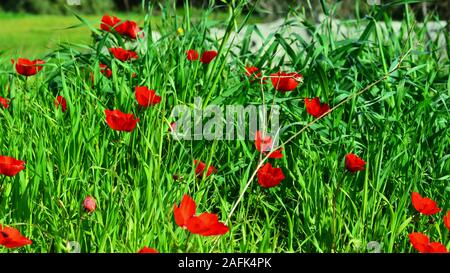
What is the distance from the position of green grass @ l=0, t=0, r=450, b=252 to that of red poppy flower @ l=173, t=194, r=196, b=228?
0.20 m

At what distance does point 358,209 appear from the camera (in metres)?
2.19

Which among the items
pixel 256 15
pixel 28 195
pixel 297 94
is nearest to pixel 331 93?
pixel 297 94

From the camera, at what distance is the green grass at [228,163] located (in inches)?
75.4

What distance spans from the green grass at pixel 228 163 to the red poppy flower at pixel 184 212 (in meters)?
0.20

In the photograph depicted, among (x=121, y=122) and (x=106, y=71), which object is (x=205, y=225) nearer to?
(x=121, y=122)

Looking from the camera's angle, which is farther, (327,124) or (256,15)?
(256,15)

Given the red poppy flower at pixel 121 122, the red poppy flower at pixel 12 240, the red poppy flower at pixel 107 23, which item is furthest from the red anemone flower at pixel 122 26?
the red poppy flower at pixel 12 240

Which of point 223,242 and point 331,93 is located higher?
point 331,93

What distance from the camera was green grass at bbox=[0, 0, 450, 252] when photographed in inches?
75.4

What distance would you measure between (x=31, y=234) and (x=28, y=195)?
0.45ft

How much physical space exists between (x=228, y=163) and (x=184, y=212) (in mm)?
764

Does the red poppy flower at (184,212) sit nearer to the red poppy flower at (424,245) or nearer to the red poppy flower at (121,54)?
the red poppy flower at (424,245)

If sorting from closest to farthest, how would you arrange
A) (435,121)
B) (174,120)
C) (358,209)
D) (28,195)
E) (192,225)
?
(192,225) → (28,195) → (358,209) → (174,120) → (435,121)
